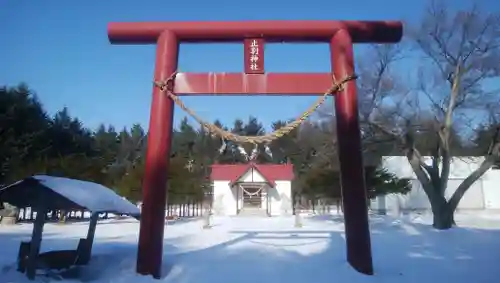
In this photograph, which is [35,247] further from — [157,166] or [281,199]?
[281,199]

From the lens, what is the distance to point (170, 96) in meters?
7.39

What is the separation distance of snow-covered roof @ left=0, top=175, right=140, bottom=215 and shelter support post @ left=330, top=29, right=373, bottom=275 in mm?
4191

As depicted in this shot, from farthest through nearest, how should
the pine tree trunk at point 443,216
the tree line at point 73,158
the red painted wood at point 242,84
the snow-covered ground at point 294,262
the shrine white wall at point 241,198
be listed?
1. the shrine white wall at point 241,198
2. the tree line at point 73,158
3. the pine tree trunk at point 443,216
4. the red painted wood at point 242,84
5. the snow-covered ground at point 294,262

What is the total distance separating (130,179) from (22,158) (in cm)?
673

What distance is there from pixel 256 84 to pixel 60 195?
13.4 feet

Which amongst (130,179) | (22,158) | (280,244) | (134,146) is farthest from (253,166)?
(134,146)

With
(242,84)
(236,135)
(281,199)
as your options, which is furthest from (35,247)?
(281,199)

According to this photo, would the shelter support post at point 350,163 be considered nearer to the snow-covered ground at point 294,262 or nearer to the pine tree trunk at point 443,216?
the snow-covered ground at point 294,262

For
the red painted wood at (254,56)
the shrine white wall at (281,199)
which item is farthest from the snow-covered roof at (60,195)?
the shrine white wall at (281,199)

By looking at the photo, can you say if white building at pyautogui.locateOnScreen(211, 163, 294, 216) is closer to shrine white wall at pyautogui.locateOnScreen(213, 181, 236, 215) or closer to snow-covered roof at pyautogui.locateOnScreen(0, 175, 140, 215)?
shrine white wall at pyautogui.locateOnScreen(213, 181, 236, 215)

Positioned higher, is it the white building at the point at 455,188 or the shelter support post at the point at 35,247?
the white building at the point at 455,188

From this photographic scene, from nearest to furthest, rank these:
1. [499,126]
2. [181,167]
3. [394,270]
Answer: [394,270] < [499,126] < [181,167]

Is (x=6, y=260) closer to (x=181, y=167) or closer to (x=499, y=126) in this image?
(x=499, y=126)

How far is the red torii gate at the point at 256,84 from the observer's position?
275 inches
